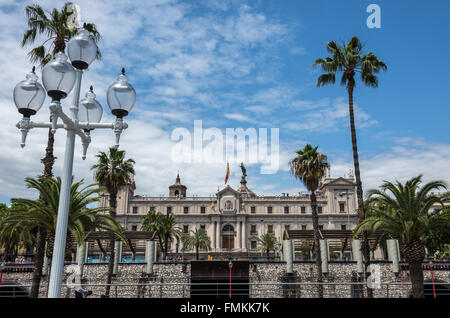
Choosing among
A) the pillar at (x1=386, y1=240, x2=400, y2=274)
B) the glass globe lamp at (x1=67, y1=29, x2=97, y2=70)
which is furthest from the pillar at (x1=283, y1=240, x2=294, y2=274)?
the glass globe lamp at (x1=67, y1=29, x2=97, y2=70)

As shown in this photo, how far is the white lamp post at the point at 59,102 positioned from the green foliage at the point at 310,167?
2791 cm

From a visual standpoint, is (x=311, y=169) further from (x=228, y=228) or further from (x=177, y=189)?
(x=177, y=189)

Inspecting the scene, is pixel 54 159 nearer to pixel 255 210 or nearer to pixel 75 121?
pixel 75 121

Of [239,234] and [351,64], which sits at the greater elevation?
[351,64]

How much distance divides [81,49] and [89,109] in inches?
69.2

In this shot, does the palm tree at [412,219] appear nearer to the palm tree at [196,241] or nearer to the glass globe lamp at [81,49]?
the glass globe lamp at [81,49]

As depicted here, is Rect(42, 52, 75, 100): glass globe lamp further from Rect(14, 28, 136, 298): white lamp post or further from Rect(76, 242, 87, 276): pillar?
Rect(76, 242, 87, 276): pillar

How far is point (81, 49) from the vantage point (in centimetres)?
729

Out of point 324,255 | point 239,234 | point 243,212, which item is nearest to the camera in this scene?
point 324,255

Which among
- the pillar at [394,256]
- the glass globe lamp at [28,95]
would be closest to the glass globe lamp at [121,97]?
the glass globe lamp at [28,95]

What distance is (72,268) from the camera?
1256 inches

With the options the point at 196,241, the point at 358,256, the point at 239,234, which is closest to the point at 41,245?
the point at 358,256

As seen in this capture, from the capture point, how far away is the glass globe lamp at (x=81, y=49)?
285 inches
